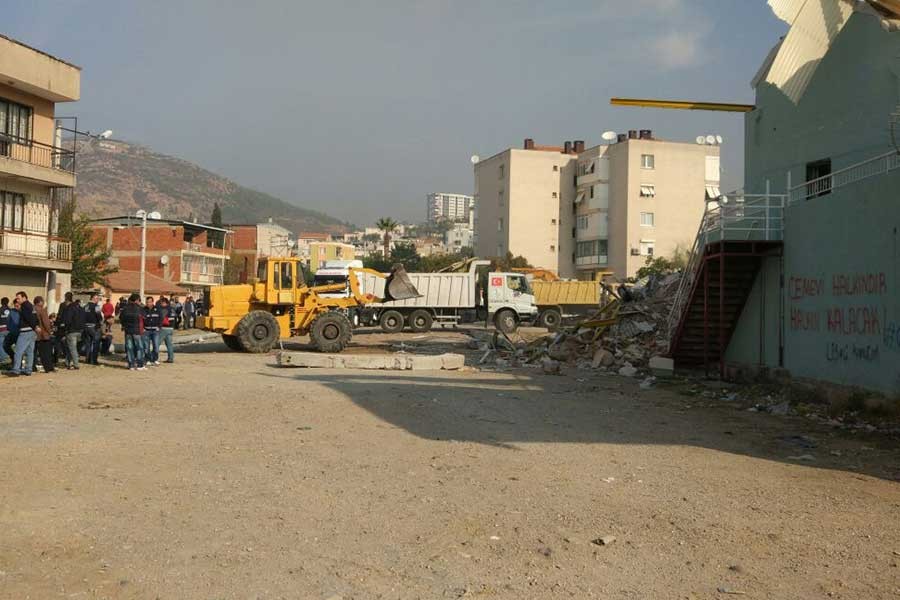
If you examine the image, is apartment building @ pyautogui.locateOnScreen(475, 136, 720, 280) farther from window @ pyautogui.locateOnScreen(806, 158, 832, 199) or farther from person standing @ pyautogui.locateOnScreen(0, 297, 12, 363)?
person standing @ pyautogui.locateOnScreen(0, 297, 12, 363)

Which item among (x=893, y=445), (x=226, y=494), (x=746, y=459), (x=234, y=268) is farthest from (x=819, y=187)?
(x=234, y=268)

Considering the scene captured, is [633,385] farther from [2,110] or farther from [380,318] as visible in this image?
[2,110]

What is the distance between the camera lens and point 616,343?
21781 mm

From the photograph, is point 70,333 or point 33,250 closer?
point 70,333

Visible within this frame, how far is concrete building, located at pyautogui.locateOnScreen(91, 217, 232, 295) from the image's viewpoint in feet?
204

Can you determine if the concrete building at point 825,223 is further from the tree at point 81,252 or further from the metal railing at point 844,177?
the tree at point 81,252

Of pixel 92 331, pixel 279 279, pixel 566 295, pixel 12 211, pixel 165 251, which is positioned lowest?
pixel 92 331

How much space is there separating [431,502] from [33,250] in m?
25.0

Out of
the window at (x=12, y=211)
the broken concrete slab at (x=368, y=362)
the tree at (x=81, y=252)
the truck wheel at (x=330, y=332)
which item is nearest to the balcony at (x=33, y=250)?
the window at (x=12, y=211)

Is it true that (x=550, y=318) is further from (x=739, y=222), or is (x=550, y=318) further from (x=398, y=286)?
(x=739, y=222)

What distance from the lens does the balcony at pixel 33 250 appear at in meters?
26.2

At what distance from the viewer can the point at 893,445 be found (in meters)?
10.3

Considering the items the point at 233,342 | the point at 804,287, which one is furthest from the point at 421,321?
the point at 804,287

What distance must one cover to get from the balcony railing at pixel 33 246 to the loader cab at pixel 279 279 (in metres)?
8.99
